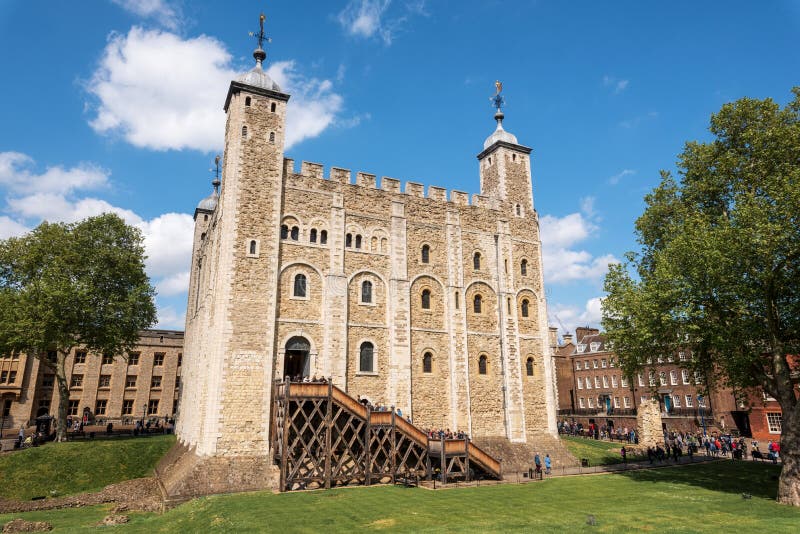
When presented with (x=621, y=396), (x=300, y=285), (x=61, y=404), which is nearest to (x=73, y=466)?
(x=61, y=404)

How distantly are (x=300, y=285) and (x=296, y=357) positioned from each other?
3.92 meters

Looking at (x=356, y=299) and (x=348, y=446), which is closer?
(x=348, y=446)

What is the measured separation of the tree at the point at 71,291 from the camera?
3023cm

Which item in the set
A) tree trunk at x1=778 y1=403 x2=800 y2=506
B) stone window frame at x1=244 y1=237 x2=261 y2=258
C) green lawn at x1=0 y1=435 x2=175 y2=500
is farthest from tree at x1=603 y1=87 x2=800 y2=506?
green lawn at x1=0 y1=435 x2=175 y2=500

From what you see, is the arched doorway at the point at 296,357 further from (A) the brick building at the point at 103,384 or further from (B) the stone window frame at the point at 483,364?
(A) the brick building at the point at 103,384

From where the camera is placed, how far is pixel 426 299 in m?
30.1

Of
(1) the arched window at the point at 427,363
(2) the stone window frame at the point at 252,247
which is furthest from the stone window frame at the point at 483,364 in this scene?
(2) the stone window frame at the point at 252,247

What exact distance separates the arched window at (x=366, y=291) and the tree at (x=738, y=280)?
1227cm

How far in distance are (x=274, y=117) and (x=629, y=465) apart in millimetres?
27757

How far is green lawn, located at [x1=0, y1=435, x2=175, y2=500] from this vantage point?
2478 centimetres

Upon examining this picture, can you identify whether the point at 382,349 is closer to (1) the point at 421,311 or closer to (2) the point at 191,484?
(1) the point at 421,311

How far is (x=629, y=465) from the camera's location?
28.8m

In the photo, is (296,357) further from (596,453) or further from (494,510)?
(596,453)

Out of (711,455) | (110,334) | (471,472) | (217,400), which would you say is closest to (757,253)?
(471,472)
